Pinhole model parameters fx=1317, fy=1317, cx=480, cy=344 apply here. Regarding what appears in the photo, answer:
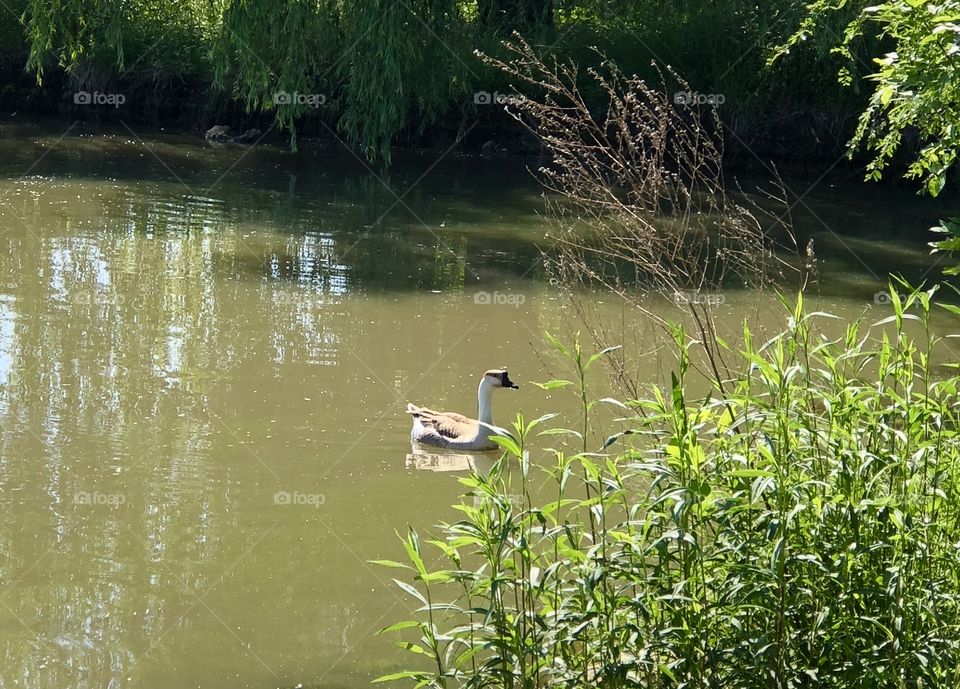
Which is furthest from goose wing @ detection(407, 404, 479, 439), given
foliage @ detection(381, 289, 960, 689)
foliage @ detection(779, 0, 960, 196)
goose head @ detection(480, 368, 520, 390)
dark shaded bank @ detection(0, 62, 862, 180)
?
dark shaded bank @ detection(0, 62, 862, 180)

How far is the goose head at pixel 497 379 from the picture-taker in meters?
8.55

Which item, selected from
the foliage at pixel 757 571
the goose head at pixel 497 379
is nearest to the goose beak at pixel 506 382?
the goose head at pixel 497 379

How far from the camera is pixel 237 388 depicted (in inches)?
Answer: 351

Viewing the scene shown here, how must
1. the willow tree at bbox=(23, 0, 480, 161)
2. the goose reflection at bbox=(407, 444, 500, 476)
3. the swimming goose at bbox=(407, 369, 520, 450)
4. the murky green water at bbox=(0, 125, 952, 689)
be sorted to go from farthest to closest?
the willow tree at bbox=(23, 0, 480, 161) → the swimming goose at bbox=(407, 369, 520, 450) → the goose reflection at bbox=(407, 444, 500, 476) → the murky green water at bbox=(0, 125, 952, 689)

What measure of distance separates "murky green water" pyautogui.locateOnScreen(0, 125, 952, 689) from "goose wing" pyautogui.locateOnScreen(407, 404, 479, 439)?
0.62ft

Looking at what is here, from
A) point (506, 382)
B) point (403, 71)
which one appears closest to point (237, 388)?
point (506, 382)

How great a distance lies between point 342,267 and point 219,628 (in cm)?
705

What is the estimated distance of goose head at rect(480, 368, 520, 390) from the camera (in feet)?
28.0

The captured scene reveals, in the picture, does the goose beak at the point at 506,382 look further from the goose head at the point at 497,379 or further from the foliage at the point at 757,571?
the foliage at the point at 757,571

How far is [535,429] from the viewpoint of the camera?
8445mm

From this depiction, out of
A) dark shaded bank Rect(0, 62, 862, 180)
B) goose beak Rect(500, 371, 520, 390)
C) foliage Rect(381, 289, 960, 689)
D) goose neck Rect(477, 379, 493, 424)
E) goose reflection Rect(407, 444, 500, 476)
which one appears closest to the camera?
foliage Rect(381, 289, 960, 689)

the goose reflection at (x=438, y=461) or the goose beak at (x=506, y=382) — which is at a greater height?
the goose beak at (x=506, y=382)

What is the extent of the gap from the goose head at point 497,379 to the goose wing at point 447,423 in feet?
0.93

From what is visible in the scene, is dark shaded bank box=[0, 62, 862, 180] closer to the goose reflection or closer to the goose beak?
the goose beak
